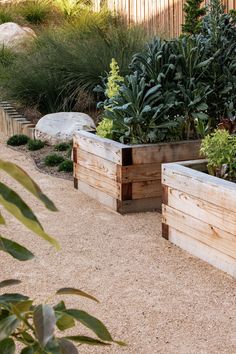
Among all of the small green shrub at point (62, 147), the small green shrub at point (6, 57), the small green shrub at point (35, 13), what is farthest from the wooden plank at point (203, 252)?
the small green shrub at point (35, 13)

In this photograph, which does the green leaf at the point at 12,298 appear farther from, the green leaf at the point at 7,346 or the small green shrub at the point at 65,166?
the small green shrub at the point at 65,166

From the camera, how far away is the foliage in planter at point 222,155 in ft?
15.1

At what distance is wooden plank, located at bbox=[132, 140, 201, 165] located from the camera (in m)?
5.46

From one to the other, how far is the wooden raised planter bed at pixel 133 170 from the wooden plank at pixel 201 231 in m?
0.75

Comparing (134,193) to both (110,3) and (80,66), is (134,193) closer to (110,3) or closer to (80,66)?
(80,66)

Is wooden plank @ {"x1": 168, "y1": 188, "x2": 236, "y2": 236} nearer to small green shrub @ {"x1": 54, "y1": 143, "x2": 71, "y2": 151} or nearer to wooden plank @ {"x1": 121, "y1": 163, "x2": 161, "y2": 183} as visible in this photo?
wooden plank @ {"x1": 121, "y1": 163, "x2": 161, "y2": 183}

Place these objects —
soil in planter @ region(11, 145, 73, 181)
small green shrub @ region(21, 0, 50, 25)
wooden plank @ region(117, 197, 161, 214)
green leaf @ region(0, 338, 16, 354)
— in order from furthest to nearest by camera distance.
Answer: small green shrub @ region(21, 0, 50, 25) < soil in planter @ region(11, 145, 73, 181) < wooden plank @ region(117, 197, 161, 214) < green leaf @ region(0, 338, 16, 354)

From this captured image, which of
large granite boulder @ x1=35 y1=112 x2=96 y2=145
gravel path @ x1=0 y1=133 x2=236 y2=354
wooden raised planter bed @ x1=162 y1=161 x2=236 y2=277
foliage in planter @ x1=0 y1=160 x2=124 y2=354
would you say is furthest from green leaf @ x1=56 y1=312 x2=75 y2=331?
large granite boulder @ x1=35 y1=112 x2=96 y2=145

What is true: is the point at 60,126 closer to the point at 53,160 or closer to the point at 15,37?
the point at 53,160

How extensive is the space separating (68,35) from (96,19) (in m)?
3.40

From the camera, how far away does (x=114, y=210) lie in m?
5.68

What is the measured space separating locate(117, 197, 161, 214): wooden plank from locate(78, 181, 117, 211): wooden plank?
110 millimetres

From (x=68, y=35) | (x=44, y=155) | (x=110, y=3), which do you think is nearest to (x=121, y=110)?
(x=44, y=155)

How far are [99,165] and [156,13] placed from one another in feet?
25.1
